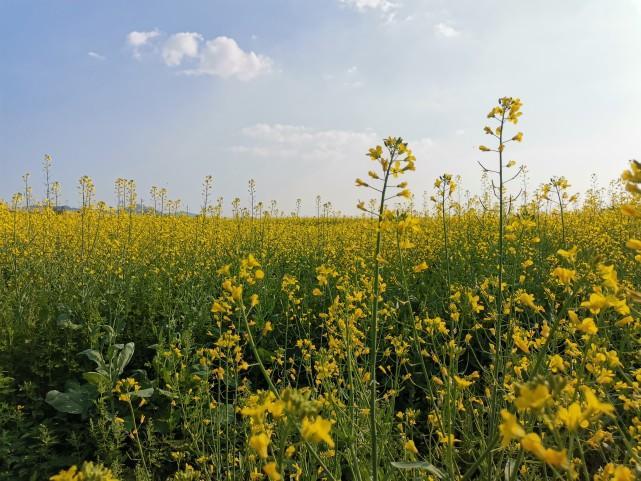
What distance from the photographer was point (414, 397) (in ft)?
12.0

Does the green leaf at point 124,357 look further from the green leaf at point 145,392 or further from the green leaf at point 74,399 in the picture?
the green leaf at point 145,392

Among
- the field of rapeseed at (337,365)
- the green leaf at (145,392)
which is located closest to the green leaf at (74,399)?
the field of rapeseed at (337,365)

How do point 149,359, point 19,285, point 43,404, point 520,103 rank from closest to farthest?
point 520,103, point 43,404, point 149,359, point 19,285

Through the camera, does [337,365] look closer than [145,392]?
Yes

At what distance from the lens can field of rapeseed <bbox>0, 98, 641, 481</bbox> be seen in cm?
132

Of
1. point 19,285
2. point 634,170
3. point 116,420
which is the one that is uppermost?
point 634,170

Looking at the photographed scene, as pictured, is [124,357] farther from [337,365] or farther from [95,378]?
[337,365]

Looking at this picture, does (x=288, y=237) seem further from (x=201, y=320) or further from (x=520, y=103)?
(x=520, y=103)

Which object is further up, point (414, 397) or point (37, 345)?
point (37, 345)

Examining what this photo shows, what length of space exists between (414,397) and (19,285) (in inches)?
160

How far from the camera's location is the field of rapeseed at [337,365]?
4.33ft

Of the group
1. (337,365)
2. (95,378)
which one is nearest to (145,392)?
(95,378)

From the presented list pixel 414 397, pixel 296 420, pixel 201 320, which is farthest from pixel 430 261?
pixel 296 420

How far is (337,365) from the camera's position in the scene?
253 cm
